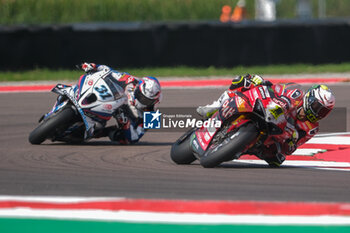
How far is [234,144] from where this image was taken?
23.0 ft

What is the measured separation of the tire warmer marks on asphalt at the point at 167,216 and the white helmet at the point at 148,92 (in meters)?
3.54

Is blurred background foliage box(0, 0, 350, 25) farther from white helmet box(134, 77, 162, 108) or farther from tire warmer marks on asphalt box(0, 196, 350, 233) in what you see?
tire warmer marks on asphalt box(0, 196, 350, 233)

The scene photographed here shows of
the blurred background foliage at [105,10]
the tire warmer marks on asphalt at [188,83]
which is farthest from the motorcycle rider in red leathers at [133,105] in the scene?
the blurred background foliage at [105,10]

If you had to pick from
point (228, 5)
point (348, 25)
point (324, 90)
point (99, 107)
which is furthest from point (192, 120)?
point (228, 5)

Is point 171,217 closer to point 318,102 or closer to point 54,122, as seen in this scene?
point 318,102

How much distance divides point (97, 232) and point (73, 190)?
5.23 ft

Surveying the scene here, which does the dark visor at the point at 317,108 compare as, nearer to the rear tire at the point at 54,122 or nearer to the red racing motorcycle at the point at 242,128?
the red racing motorcycle at the point at 242,128

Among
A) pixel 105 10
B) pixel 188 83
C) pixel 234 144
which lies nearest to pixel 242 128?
pixel 234 144

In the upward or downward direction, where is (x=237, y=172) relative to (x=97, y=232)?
downward

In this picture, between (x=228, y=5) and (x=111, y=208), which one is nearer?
(x=111, y=208)

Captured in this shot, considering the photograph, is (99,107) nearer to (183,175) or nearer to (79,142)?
(79,142)

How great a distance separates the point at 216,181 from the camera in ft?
21.7

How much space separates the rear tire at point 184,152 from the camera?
7.70 meters

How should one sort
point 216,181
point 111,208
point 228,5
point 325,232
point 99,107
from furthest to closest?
point 228,5
point 99,107
point 216,181
point 111,208
point 325,232
